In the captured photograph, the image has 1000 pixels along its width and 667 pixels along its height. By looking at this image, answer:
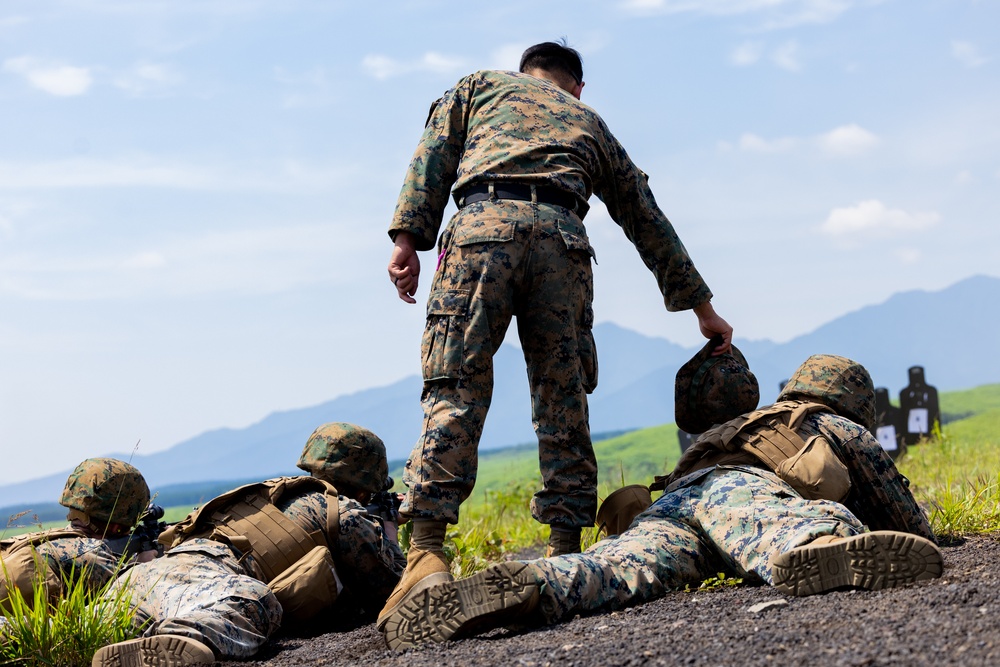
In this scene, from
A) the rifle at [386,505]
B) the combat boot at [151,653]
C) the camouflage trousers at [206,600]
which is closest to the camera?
the combat boot at [151,653]

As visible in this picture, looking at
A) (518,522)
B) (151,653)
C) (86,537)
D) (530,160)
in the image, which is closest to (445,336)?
(530,160)

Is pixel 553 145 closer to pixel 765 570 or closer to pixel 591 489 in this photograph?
pixel 591 489

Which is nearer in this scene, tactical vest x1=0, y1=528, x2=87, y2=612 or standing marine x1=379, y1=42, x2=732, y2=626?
standing marine x1=379, y1=42, x2=732, y2=626

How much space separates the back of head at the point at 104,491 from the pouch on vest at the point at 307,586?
2.62 feet

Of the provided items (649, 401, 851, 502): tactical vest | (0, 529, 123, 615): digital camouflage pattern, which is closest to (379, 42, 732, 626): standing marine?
(649, 401, 851, 502): tactical vest

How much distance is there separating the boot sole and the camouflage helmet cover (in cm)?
143

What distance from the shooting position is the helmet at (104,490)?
14.7 ft

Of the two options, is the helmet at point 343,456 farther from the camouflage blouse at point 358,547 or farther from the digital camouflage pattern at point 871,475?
the digital camouflage pattern at point 871,475

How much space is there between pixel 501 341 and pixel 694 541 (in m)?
1.04

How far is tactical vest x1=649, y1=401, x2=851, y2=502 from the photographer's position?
3.98 metres

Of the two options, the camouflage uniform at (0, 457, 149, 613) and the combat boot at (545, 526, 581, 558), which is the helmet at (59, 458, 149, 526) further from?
the combat boot at (545, 526, 581, 558)

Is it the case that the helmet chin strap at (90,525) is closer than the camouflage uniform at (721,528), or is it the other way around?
the camouflage uniform at (721,528)

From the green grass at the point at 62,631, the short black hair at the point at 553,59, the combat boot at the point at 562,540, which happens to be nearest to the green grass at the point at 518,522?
the green grass at the point at 62,631

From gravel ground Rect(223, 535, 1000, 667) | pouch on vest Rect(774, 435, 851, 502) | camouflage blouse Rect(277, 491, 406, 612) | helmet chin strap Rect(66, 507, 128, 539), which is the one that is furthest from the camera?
helmet chin strap Rect(66, 507, 128, 539)
